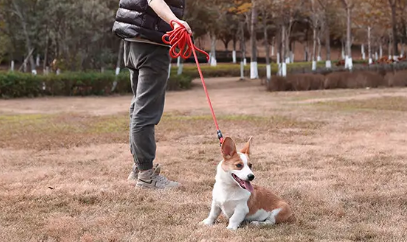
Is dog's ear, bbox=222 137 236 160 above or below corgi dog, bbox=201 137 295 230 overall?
above

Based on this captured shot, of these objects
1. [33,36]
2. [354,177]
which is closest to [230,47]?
[33,36]

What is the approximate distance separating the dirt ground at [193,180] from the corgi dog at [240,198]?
90 mm

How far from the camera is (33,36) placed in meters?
29.5

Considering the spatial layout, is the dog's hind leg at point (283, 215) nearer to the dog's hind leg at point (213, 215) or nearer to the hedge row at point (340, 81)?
the dog's hind leg at point (213, 215)

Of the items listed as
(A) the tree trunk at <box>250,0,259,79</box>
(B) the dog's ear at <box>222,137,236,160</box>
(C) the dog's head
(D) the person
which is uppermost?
(A) the tree trunk at <box>250,0,259,79</box>

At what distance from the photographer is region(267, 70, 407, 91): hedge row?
68.4 feet

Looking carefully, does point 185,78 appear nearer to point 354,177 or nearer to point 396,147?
point 396,147

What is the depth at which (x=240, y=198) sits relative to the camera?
3398mm

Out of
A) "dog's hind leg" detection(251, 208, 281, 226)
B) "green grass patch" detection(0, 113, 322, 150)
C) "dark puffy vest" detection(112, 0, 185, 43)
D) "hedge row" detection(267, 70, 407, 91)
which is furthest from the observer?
"hedge row" detection(267, 70, 407, 91)

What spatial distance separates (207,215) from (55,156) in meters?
3.34

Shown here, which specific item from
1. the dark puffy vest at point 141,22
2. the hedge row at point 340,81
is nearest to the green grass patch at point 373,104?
the hedge row at point 340,81

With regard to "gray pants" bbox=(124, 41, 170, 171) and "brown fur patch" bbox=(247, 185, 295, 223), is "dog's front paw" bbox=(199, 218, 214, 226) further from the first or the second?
"gray pants" bbox=(124, 41, 170, 171)

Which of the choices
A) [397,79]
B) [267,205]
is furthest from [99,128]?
[397,79]

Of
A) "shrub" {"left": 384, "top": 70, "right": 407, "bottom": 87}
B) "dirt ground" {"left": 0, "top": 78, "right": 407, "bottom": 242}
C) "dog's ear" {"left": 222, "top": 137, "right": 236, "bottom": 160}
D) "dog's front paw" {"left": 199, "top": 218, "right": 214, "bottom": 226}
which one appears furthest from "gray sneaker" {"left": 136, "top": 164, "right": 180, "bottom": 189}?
"shrub" {"left": 384, "top": 70, "right": 407, "bottom": 87}
